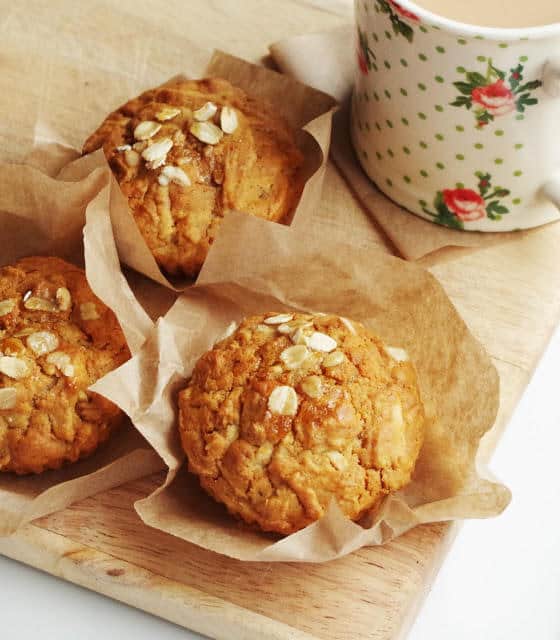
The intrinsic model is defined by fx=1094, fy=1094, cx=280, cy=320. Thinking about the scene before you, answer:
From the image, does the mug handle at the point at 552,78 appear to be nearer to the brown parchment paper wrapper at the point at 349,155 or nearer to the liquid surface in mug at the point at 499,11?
the liquid surface in mug at the point at 499,11

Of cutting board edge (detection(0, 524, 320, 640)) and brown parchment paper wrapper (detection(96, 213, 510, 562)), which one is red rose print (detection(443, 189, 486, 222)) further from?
cutting board edge (detection(0, 524, 320, 640))

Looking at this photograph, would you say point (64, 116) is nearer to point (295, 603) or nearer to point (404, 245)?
point (404, 245)

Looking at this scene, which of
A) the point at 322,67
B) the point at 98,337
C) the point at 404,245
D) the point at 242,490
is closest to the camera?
the point at 242,490

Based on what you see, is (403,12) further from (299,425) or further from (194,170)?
(299,425)

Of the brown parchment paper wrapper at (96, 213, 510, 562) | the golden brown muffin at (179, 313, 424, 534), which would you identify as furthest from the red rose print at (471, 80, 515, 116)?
the golden brown muffin at (179, 313, 424, 534)

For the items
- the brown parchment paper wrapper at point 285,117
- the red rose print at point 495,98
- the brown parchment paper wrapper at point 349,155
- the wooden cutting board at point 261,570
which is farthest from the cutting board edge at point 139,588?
the red rose print at point 495,98

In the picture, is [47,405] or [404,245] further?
[404,245]

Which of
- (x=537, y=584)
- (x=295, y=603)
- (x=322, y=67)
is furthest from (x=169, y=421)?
(x=322, y=67)
